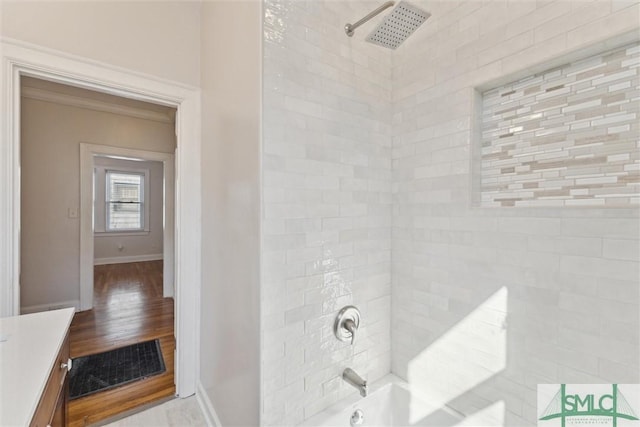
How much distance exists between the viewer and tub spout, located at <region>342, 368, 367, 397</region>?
139 centimetres

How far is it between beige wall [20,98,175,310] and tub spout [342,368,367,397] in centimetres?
371

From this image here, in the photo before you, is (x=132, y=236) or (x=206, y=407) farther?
(x=132, y=236)

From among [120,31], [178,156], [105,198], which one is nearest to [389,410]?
[178,156]

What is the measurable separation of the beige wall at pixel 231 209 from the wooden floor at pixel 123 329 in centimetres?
53

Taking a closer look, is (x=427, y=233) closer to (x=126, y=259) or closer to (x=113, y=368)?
(x=113, y=368)

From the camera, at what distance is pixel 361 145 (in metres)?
1.55

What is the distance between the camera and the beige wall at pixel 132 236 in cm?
643

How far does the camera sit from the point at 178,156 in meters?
1.98

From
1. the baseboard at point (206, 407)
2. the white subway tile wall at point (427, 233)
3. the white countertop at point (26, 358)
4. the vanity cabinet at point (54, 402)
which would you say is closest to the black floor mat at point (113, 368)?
the baseboard at point (206, 407)

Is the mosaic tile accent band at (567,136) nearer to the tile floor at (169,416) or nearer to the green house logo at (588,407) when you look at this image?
the green house logo at (588,407)

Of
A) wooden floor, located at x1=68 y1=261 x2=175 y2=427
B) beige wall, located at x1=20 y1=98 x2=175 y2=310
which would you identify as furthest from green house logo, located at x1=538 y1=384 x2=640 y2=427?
beige wall, located at x1=20 y1=98 x2=175 y2=310

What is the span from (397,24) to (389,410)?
1960 millimetres

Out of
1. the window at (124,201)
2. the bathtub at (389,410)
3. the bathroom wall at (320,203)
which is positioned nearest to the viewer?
the bathroom wall at (320,203)

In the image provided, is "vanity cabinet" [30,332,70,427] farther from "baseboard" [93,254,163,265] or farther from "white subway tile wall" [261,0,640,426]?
"baseboard" [93,254,163,265]
